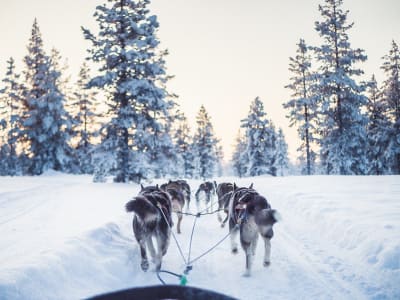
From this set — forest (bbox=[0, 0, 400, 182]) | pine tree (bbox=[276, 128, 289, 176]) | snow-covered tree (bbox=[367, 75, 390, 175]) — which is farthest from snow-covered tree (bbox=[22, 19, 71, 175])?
pine tree (bbox=[276, 128, 289, 176])

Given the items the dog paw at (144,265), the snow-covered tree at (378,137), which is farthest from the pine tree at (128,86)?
the snow-covered tree at (378,137)

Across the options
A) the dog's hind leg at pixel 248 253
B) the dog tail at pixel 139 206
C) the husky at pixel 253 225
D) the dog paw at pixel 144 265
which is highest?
the dog tail at pixel 139 206

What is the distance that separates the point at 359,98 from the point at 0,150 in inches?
1971

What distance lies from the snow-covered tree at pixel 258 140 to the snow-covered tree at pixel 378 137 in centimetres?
1474

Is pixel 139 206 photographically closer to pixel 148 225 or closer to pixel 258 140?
pixel 148 225

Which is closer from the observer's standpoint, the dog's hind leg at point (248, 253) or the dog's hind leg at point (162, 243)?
the dog's hind leg at point (248, 253)

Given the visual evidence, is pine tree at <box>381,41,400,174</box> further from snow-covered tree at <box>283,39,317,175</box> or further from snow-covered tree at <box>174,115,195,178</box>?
snow-covered tree at <box>174,115,195,178</box>

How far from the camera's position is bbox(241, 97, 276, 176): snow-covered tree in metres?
43.1

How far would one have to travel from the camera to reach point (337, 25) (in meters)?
24.7

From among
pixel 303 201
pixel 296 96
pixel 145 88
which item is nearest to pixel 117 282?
pixel 303 201

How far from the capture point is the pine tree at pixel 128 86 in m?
17.4

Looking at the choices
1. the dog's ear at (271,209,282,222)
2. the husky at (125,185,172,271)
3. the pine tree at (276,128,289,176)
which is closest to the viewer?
the dog's ear at (271,209,282,222)

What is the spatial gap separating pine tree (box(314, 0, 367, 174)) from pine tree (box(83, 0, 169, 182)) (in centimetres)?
1565

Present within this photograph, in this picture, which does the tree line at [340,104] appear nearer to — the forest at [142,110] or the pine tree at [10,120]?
the forest at [142,110]
